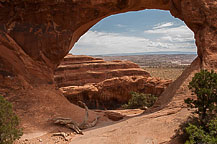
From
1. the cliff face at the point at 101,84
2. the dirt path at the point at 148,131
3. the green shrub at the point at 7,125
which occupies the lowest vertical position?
the cliff face at the point at 101,84

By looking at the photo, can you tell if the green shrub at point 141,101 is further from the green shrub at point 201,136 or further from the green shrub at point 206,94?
the green shrub at point 201,136

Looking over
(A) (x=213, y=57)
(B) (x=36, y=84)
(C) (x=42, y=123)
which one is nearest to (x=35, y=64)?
(B) (x=36, y=84)

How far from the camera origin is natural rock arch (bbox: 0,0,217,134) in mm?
9055

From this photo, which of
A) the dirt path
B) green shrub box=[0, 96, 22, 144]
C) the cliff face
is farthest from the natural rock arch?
the cliff face

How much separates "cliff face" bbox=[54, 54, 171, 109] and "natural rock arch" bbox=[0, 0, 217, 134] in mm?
14520

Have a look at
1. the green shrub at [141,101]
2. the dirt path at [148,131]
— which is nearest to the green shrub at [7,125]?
the dirt path at [148,131]

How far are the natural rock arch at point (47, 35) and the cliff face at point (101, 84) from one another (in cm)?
1452

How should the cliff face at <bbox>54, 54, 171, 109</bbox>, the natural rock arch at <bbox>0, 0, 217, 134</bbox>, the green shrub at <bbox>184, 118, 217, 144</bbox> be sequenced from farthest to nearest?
the cliff face at <bbox>54, 54, 171, 109</bbox>
the natural rock arch at <bbox>0, 0, 217, 134</bbox>
the green shrub at <bbox>184, 118, 217, 144</bbox>

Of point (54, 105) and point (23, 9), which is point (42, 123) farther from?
point (23, 9)

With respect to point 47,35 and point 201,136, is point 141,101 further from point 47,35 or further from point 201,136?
point 201,136

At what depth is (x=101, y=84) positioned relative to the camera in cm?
2839

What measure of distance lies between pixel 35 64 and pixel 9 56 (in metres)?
1.55

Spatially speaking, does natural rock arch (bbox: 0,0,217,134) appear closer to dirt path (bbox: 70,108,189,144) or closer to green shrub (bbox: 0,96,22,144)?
dirt path (bbox: 70,108,189,144)

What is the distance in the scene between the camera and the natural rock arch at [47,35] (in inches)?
356
